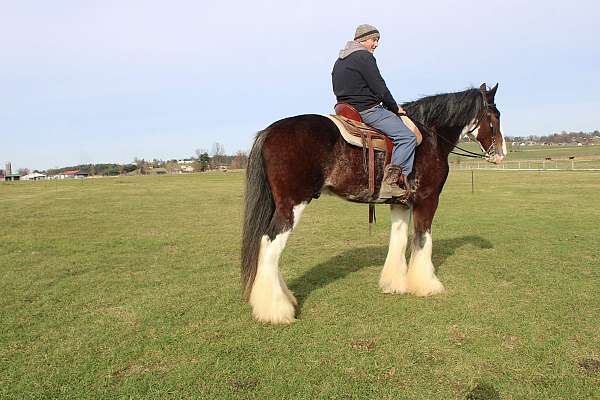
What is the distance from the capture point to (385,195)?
19.0 ft

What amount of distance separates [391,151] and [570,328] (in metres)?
2.81

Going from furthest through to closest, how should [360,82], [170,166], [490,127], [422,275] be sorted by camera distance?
[170,166] < [490,127] < [422,275] < [360,82]

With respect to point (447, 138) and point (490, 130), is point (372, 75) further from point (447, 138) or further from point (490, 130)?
point (490, 130)

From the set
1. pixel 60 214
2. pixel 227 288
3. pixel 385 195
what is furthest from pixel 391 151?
pixel 60 214

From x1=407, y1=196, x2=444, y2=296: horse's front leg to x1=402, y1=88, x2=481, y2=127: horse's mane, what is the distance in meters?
1.17

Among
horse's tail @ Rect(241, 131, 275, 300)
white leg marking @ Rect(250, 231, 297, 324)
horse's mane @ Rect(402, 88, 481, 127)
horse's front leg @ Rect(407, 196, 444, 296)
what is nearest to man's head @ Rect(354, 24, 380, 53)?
horse's mane @ Rect(402, 88, 481, 127)

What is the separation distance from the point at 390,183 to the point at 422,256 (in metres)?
1.31

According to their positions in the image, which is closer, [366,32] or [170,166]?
[366,32]

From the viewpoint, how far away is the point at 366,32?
18.8 feet

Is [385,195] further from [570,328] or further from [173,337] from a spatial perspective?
[173,337]

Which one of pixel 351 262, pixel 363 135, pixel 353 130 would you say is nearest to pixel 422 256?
pixel 363 135

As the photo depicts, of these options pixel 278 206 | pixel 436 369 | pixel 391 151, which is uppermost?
pixel 391 151

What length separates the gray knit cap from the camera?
5.73 m

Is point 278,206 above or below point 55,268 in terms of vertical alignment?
above
